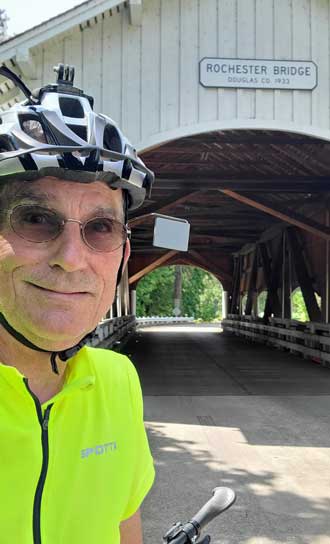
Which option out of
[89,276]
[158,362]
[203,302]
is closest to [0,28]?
[203,302]

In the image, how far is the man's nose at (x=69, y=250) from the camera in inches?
47.8

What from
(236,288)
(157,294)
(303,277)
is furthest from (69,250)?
Answer: (157,294)

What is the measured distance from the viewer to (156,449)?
5453 mm

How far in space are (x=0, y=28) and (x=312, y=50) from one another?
144 ft

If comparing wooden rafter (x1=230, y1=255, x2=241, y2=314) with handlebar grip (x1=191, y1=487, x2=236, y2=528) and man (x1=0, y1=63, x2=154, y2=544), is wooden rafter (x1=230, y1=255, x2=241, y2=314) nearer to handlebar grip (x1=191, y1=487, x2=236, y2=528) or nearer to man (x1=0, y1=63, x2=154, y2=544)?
handlebar grip (x1=191, y1=487, x2=236, y2=528)

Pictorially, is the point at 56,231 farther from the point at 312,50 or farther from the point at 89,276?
the point at 312,50

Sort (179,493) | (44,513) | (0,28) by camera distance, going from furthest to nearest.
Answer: (0,28) < (179,493) < (44,513)

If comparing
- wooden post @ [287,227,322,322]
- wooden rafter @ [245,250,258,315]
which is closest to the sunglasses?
wooden post @ [287,227,322,322]

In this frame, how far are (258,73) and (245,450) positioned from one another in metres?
5.44

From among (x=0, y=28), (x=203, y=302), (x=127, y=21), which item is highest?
(x=0, y=28)

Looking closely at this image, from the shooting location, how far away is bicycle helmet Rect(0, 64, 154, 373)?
1.21 meters

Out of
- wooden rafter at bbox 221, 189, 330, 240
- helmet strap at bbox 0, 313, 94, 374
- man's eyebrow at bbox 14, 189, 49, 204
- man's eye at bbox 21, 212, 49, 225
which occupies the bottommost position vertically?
helmet strap at bbox 0, 313, 94, 374

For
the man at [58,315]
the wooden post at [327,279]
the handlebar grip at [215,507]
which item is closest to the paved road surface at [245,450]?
the handlebar grip at [215,507]

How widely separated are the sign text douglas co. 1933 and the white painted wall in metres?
0.09
